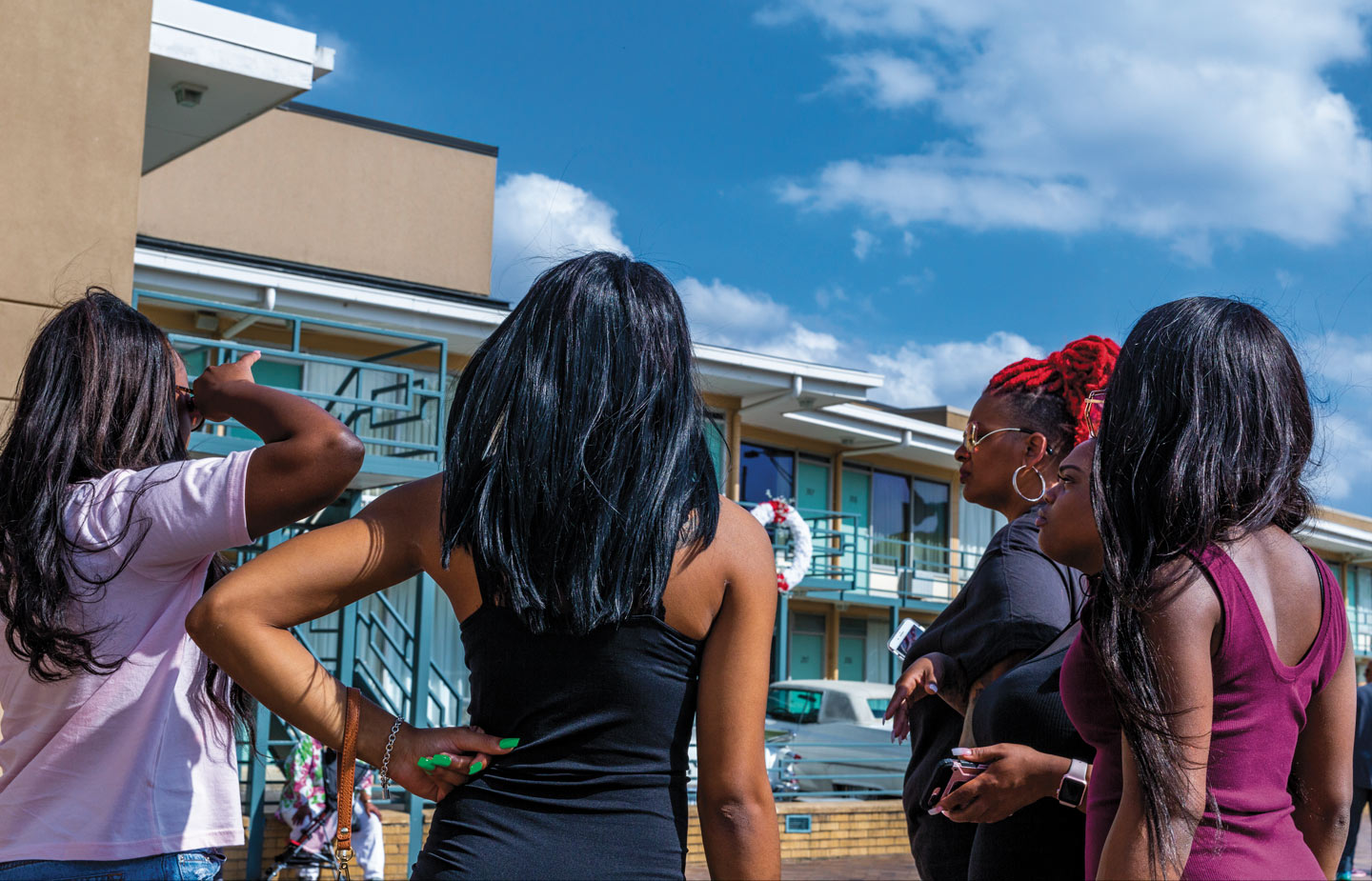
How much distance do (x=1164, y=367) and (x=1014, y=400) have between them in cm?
126

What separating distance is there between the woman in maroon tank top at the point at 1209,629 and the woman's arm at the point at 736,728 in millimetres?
511

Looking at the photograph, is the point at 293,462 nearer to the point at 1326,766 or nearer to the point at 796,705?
the point at 1326,766

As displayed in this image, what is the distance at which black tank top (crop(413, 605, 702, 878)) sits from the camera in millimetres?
1925

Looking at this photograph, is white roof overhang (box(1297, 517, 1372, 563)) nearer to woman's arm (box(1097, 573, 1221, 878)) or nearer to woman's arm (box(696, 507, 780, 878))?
woman's arm (box(1097, 573, 1221, 878))

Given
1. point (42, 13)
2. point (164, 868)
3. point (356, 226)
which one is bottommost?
point (164, 868)

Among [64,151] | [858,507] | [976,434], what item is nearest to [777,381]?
A: [858,507]

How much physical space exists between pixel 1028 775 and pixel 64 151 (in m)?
5.13

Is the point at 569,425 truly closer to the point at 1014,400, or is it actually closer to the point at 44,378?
the point at 44,378

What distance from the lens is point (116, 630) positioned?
2.38 meters

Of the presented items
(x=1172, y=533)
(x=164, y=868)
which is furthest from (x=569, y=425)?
(x=164, y=868)

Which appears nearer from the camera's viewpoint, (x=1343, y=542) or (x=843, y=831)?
(x=843, y=831)

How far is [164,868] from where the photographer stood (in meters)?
2.30

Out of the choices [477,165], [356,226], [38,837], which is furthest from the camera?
[477,165]

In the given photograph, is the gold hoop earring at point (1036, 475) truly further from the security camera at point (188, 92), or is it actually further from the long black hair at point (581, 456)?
the security camera at point (188, 92)
